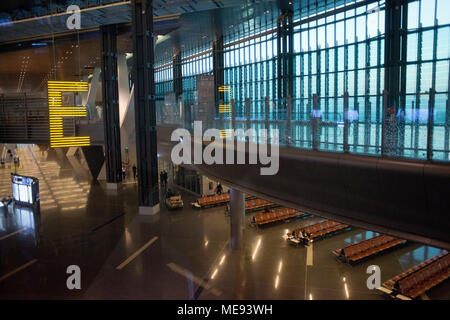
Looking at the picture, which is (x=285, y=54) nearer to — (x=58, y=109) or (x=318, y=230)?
(x=318, y=230)

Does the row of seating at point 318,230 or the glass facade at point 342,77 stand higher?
the glass facade at point 342,77

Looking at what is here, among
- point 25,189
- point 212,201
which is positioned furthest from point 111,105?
point 212,201

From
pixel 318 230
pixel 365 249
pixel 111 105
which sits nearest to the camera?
pixel 365 249

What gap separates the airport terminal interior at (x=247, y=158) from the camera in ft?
16.8

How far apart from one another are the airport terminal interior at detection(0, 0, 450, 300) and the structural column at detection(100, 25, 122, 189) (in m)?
0.08

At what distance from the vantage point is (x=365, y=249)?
1315 cm

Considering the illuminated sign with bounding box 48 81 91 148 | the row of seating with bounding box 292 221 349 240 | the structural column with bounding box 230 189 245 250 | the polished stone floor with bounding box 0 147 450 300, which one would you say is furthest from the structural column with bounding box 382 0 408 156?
the illuminated sign with bounding box 48 81 91 148

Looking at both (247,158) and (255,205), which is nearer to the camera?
(247,158)

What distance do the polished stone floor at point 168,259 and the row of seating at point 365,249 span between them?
0.26m

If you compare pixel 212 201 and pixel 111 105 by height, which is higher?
pixel 111 105

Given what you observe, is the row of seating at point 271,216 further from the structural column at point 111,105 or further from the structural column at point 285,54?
the structural column at point 111,105

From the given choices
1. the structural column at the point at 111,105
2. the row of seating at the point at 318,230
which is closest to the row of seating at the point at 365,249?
the row of seating at the point at 318,230

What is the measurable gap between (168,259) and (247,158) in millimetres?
6331
